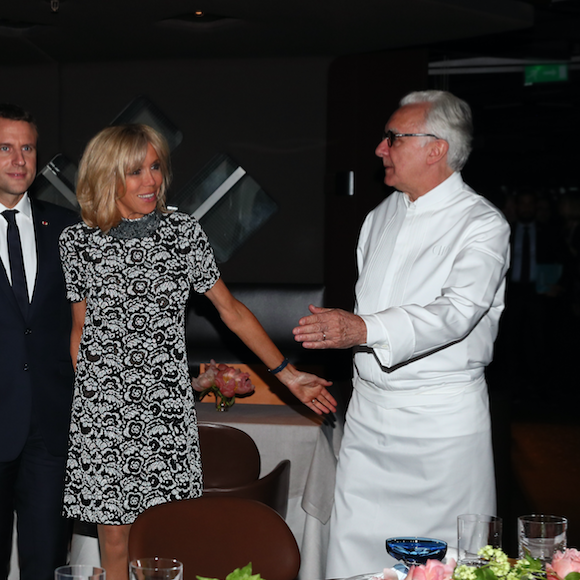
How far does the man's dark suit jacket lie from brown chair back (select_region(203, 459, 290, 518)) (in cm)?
57

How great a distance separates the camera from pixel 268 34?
6324 millimetres

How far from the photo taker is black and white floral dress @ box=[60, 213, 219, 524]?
2.37 meters

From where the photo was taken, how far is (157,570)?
3.73 feet

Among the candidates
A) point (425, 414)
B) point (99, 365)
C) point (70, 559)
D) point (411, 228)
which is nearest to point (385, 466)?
point (425, 414)

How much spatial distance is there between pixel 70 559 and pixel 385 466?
1.41 m

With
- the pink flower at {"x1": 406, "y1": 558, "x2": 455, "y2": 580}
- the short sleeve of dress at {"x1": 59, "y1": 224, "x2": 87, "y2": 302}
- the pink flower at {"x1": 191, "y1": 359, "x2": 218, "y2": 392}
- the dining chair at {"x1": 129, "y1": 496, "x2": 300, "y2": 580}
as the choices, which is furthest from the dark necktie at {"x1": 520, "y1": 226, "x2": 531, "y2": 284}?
the pink flower at {"x1": 406, "y1": 558, "x2": 455, "y2": 580}

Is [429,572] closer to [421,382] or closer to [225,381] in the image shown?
[421,382]

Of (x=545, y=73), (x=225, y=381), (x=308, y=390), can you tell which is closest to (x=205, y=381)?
(x=225, y=381)

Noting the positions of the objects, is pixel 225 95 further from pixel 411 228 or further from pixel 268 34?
pixel 411 228

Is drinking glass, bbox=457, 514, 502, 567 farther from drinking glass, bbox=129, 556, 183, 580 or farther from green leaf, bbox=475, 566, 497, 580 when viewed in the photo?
drinking glass, bbox=129, 556, 183, 580

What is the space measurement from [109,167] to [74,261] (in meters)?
0.32

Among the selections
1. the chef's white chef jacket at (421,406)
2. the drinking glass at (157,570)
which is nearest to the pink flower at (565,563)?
the drinking glass at (157,570)

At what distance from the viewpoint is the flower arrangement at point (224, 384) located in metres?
3.46

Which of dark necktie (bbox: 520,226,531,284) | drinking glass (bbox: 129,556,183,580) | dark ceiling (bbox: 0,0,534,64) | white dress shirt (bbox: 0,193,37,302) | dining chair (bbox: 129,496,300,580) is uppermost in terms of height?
dark ceiling (bbox: 0,0,534,64)
